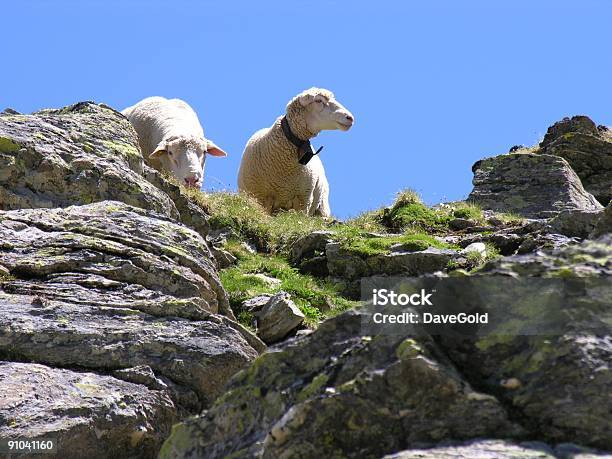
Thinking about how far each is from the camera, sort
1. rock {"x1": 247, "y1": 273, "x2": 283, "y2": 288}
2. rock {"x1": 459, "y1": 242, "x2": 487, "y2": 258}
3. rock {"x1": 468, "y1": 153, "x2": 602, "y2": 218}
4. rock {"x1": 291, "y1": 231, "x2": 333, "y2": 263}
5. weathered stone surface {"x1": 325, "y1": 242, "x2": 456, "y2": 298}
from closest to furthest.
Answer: rock {"x1": 247, "y1": 273, "x2": 283, "y2": 288}, weathered stone surface {"x1": 325, "y1": 242, "x2": 456, "y2": 298}, rock {"x1": 459, "y1": 242, "x2": 487, "y2": 258}, rock {"x1": 291, "y1": 231, "x2": 333, "y2": 263}, rock {"x1": 468, "y1": 153, "x2": 602, "y2": 218}

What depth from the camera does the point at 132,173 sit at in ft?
37.6

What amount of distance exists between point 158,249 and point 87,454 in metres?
2.74

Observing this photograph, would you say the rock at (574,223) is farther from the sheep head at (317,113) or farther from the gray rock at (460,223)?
the sheep head at (317,113)

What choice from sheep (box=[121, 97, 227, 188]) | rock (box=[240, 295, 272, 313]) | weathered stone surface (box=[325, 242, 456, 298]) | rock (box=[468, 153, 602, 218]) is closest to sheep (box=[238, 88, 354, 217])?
sheep (box=[121, 97, 227, 188])

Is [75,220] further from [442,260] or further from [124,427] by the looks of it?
[442,260]

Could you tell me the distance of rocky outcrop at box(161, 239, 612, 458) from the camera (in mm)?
3973

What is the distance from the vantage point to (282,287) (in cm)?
1170

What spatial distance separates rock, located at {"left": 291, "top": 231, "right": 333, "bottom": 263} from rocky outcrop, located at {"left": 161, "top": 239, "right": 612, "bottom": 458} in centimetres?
858

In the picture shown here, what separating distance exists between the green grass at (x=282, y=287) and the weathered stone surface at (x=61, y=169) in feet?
3.63

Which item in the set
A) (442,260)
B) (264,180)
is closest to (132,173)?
(442,260)

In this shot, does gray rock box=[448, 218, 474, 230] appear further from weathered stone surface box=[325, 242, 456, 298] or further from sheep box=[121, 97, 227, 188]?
sheep box=[121, 97, 227, 188]

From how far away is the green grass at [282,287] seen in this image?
10820 millimetres

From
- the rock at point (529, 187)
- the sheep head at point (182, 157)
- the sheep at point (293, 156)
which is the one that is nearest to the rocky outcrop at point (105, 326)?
the sheep head at point (182, 157)

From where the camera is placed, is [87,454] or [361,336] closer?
[361,336]
